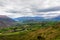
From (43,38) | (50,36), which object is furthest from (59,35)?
(43,38)

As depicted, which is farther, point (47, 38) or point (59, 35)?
point (59, 35)

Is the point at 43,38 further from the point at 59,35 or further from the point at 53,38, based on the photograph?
the point at 59,35

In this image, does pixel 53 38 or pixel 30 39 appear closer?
pixel 53 38

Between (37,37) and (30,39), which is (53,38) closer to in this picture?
(37,37)

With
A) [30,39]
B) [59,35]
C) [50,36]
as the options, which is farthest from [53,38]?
[30,39]

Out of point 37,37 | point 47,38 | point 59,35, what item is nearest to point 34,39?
point 37,37

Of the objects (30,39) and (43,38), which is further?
(30,39)
